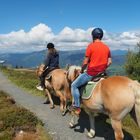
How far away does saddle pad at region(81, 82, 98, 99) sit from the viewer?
35.3ft

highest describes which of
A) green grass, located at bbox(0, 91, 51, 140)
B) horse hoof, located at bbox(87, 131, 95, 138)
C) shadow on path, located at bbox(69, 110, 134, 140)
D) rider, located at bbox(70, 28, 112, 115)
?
rider, located at bbox(70, 28, 112, 115)

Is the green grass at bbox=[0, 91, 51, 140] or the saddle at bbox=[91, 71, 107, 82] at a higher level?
the saddle at bbox=[91, 71, 107, 82]

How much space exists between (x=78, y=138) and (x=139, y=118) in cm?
286

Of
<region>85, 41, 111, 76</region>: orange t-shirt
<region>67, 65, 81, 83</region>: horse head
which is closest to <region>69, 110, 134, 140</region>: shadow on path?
<region>67, 65, 81, 83</region>: horse head

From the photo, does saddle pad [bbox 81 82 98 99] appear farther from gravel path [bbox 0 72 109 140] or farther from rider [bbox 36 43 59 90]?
rider [bbox 36 43 59 90]

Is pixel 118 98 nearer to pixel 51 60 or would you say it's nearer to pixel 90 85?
pixel 90 85

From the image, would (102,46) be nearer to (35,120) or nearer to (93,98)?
(93,98)

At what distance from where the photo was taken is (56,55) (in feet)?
55.4

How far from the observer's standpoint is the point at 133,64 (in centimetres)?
6550

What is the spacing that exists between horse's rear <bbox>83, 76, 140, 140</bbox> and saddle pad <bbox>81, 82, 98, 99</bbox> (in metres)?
0.50

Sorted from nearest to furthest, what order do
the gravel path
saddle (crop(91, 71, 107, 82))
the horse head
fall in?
saddle (crop(91, 71, 107, 82)) < the gravel path < the horse head

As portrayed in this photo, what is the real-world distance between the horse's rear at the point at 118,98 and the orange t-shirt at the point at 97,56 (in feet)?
2.56

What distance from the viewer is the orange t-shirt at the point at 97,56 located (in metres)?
10.8

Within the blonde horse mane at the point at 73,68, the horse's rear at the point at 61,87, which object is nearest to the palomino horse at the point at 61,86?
the horse's rear at the point at 61,87
